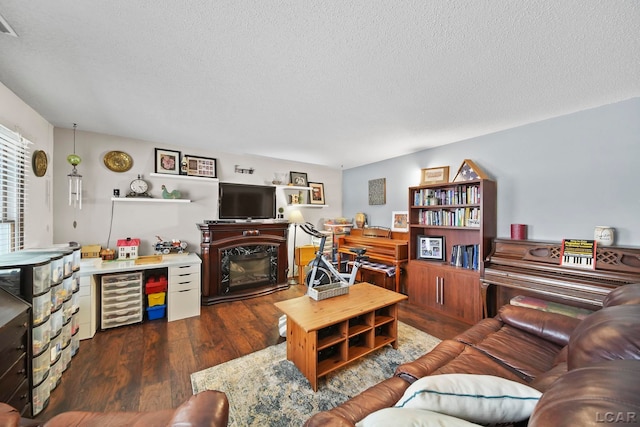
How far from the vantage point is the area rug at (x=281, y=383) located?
1.56 m

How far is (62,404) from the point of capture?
163cm

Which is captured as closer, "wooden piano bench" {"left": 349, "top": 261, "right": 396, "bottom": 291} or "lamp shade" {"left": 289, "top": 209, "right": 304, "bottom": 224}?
"wooden piano bench" {"left": 349, "top": 261, "right": 396, "bottom": 291}

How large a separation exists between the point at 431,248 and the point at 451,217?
575 mm

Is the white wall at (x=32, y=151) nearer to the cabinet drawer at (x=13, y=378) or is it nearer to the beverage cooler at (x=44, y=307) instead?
the beverage cooler at (x=44, y=307)

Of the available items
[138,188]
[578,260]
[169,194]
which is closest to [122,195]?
[138,188]

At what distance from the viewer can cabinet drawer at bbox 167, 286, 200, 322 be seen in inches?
114

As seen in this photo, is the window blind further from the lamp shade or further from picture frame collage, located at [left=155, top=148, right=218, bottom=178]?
the lamp shade

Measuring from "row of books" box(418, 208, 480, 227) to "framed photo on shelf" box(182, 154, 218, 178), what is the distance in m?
3.43

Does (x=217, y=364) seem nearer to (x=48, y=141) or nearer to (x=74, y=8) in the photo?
(x=74, y=8)

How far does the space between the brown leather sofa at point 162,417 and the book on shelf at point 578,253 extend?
320cm

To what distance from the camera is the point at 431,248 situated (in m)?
3.57

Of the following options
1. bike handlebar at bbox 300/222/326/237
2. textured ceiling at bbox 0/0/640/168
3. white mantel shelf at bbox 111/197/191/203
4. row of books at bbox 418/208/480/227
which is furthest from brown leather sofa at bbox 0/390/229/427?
row of books at bbox 418/208/480/227

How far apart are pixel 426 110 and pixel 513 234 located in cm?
185

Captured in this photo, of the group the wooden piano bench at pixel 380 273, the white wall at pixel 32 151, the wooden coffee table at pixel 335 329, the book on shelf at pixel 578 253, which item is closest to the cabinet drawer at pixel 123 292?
the white wall at pixel 32 151
